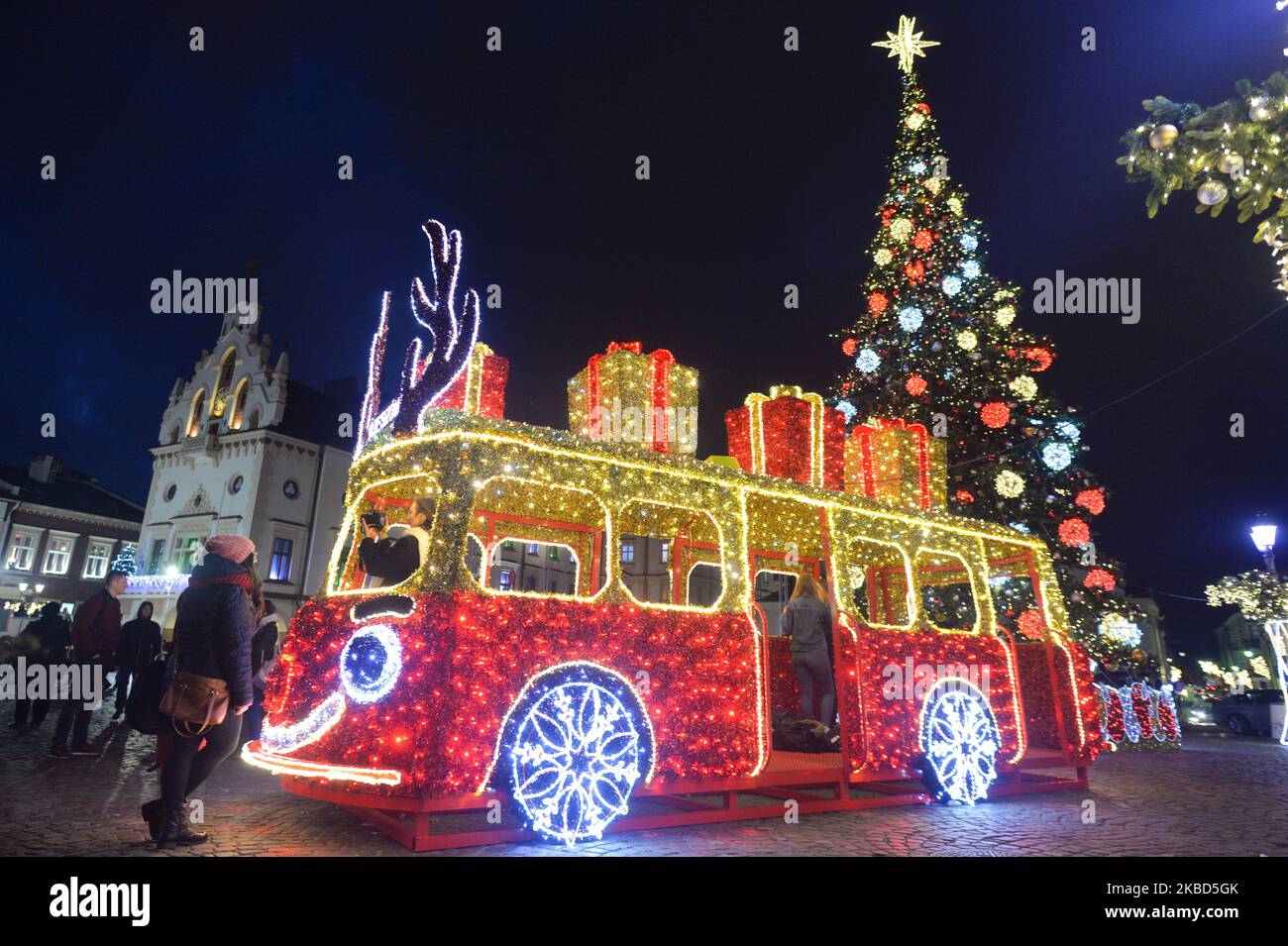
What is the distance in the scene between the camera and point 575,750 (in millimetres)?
4340

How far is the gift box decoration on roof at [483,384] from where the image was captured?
5.54m

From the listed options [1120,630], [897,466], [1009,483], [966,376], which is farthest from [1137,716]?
[897,466]

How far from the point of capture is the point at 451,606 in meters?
4.13

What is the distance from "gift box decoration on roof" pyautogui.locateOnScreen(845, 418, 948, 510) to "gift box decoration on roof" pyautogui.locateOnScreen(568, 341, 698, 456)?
231 cm

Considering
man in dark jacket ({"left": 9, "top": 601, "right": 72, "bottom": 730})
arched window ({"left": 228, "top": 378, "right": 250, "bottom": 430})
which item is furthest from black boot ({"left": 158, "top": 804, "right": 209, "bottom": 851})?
arched window ({"left": 228, "top": 378, "right": 250, "bottom": 430})

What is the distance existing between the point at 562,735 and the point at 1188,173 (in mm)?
5354

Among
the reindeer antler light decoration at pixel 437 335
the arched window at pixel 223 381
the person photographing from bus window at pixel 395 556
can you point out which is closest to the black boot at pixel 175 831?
the person photographing from bus window at pixel 395 556

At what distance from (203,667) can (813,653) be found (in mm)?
5104

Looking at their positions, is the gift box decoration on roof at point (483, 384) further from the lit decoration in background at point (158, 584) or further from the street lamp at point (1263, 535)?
the lit decoration in background at point (158, 584)

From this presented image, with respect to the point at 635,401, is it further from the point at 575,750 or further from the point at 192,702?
the point at 192,702

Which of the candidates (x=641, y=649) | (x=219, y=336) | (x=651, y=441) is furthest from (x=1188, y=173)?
(x=219, y=336)

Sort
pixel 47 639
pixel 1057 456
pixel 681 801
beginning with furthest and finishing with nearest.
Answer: pixel 1057 456
pixel 47 639
pixel 681 801

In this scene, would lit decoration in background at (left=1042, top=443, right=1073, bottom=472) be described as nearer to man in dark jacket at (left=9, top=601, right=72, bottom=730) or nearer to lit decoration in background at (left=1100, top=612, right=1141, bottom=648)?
lit decoration in background at (left=1100, top=612, right=1141, bottom=648)

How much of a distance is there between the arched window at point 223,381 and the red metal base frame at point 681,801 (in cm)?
3457
